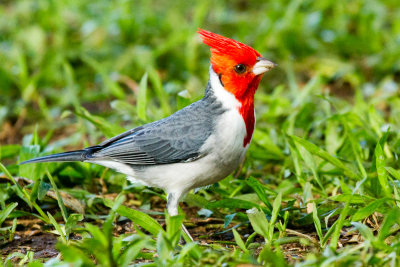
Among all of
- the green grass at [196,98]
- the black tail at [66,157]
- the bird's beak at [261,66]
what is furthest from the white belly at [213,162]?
the black tail at [66,157]

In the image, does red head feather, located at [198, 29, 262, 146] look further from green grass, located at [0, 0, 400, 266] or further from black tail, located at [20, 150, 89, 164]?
black tail, located at [20, 150, 89, 164]

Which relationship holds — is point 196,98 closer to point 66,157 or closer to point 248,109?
point 248,109

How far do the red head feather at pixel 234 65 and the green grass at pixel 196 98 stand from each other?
45 cm

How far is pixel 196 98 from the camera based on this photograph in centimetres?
441

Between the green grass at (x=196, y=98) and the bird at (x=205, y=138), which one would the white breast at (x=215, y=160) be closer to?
the bird at (x=205, y=138)

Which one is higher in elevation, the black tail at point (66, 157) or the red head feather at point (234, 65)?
the red head feather at point (234, 65)

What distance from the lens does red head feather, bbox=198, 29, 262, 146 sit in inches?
141

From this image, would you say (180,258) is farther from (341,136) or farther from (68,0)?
(68,0)

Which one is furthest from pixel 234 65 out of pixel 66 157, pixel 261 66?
pixel 66 157

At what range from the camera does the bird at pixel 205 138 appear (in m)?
3.47

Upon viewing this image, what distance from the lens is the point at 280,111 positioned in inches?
202

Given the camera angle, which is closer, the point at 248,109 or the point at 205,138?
the point at 205,138

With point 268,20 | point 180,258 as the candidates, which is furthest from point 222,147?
point 268,20

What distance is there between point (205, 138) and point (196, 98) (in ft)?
3.13
